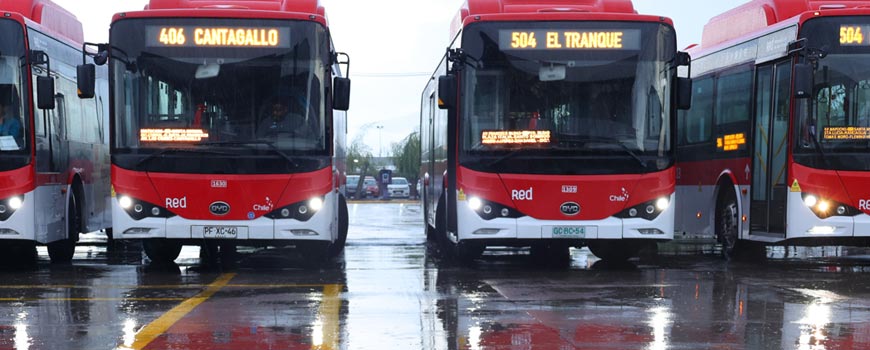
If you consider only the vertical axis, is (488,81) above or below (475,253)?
above

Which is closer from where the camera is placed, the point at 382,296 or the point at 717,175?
the point at 382,296

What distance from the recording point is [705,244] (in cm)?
2427

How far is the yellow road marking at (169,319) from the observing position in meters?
9.60

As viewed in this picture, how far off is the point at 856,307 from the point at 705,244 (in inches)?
488

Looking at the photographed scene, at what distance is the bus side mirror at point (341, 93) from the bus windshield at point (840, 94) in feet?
18.7

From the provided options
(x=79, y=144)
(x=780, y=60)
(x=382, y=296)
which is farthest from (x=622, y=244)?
(x=79, y=144)

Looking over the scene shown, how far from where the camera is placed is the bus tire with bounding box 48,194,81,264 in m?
17.9

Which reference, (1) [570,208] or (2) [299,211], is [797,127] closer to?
(1) [570,208]

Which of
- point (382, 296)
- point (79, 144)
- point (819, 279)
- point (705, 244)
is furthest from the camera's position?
point (705, 244)

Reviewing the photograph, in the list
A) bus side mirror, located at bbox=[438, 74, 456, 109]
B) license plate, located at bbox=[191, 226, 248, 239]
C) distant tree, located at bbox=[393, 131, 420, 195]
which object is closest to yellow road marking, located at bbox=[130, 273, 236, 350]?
license plate, located at bbox=[191, 226, 248, 239]

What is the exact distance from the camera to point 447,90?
16.0m

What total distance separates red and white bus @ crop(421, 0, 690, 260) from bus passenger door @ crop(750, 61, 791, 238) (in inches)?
61.0

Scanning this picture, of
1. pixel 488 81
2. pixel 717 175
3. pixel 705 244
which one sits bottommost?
pixel 705 244

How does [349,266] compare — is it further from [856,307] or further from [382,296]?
[856,307]
